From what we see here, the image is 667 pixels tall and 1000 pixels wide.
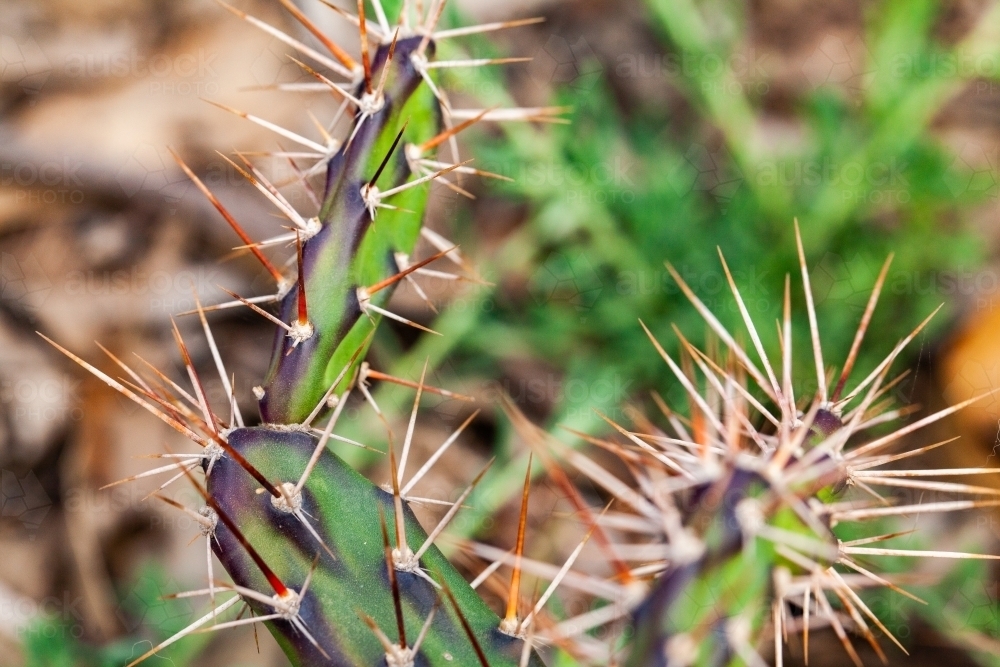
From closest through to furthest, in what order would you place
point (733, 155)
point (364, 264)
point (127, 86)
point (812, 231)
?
point (364, 264) → point (812, 231) → point (733, 155) → point (127, 86)

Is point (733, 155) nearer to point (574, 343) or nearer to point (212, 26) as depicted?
point (574, 343)

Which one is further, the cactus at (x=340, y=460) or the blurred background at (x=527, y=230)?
the blurred background at (x=527, y=230)

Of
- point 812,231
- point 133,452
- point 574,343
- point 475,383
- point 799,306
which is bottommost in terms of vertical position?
point 133,452

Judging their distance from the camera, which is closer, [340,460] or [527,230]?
[340,460]

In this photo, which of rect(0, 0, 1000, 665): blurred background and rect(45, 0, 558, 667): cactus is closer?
rect(45, 0, 558, 667): cactus

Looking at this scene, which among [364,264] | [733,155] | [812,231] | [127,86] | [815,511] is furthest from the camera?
[127,86]

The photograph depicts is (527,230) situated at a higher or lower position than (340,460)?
lower

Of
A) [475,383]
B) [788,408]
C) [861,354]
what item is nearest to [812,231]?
[861,354]

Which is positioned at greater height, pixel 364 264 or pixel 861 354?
pixel 364 264
